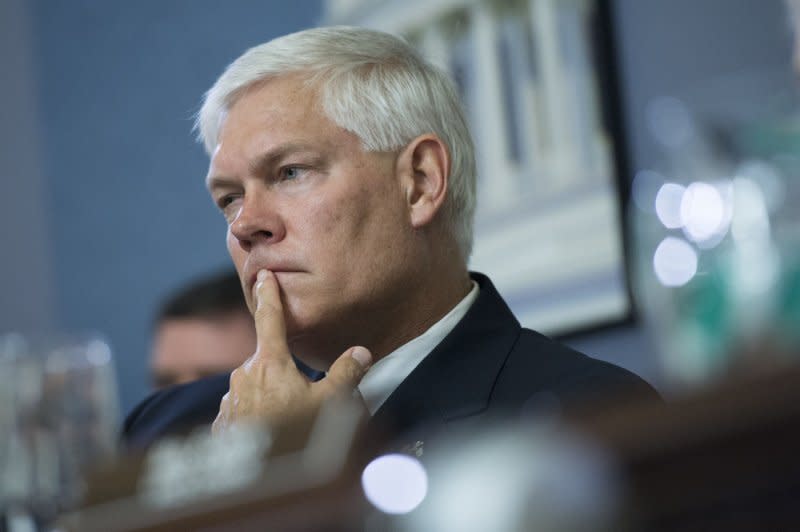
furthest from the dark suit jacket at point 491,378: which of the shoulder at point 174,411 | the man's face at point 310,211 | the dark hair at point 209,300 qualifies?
the dark hair at point 209,300

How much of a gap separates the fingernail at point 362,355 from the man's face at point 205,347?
1.47m

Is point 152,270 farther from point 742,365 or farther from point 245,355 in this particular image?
point 742,365

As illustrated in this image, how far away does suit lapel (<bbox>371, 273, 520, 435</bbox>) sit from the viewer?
1.34 meters

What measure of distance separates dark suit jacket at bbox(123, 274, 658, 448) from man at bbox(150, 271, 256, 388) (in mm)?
1322

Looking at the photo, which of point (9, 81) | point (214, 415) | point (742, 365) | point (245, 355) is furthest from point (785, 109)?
point (9, 81)

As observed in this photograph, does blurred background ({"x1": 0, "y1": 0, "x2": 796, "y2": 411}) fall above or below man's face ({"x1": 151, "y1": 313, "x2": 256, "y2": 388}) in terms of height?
above

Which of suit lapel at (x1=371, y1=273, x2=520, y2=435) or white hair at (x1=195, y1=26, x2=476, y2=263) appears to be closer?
suit lapel at (x1=371, y1=273, x2=520, y2=435)

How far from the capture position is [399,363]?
1.47 metres

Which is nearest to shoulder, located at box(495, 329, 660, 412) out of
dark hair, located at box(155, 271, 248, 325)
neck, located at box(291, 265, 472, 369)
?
neck, located at box(291, 265, 472, 369)

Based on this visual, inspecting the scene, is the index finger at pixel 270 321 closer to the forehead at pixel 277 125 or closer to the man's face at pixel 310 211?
the man's face at pixel 310 211

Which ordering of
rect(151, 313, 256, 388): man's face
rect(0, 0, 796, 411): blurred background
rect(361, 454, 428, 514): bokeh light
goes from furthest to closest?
rect(0, 0, 796, 411): blurred background, rect(151, 313, 256, 388): man's face, rect(361, 454, 428, 514): bokeh light

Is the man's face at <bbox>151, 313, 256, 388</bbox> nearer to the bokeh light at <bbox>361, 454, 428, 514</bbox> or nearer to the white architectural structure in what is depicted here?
the white architectural structure

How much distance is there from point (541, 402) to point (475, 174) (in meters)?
0.42

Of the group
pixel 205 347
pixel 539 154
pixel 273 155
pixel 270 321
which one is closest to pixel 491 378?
pixel 270 321
